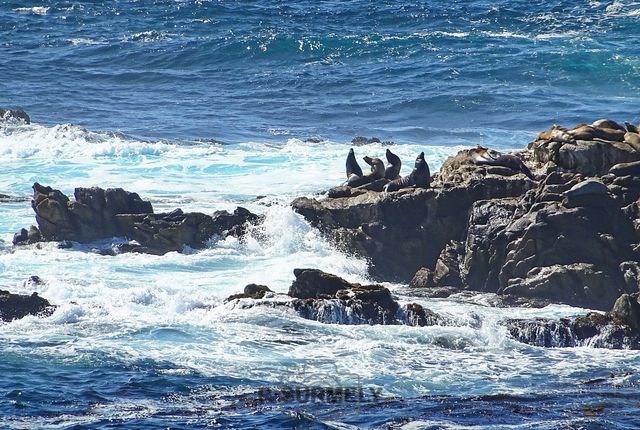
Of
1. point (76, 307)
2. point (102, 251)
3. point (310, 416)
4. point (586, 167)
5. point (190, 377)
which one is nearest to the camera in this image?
point (310, 416)

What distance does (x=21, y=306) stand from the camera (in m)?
22.8

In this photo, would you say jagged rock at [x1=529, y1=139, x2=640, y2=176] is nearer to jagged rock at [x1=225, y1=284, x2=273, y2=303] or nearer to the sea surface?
the sea surface

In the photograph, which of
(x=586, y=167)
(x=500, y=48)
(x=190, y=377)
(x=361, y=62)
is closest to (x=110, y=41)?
(x=361, y=62)

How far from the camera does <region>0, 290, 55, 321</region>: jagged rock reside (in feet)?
74.2

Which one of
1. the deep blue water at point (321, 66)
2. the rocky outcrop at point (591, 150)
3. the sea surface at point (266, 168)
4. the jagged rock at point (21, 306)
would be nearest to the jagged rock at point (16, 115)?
the sea surface at point (266, 168)

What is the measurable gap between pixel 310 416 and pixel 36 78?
1687 inches

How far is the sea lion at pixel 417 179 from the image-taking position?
2759 centimetres

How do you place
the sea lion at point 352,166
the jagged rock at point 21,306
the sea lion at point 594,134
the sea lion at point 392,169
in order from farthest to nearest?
1. the sea lion at point 352,166
2. the sea lion at point 392,169
3. the sea lion at point 594,134
4. the jagged rock at point 21,306

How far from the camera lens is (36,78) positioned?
2235 inches

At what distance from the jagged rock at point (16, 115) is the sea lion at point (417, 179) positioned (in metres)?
22.5

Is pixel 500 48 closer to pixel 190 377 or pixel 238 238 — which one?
pixel 238 238

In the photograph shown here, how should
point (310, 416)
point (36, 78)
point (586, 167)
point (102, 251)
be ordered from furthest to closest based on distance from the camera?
point (36, 78) → point (102, 251) → point (586, 167) → point (310, 416)

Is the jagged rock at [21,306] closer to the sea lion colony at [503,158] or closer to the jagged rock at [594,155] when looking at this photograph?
the sea lion colony at [503,158]

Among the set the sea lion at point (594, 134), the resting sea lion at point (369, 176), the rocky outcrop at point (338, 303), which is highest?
Answer: the sea lion at point (594, 134)
